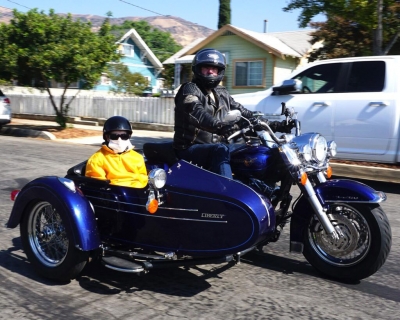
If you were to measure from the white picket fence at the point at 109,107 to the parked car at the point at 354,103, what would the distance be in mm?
11755

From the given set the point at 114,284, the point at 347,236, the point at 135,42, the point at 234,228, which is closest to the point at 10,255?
the point at 114,284

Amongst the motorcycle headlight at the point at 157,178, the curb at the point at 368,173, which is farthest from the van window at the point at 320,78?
the motorcycle headlight at the point at 157,178

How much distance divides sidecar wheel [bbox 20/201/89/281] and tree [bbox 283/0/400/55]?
31.8ft

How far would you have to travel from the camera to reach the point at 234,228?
12.9 ft

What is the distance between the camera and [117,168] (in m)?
4.47

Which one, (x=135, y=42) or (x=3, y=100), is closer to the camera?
(x=3, y=100)

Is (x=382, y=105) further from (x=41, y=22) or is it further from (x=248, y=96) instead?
(x=41, y=22)

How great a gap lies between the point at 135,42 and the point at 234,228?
43.0m

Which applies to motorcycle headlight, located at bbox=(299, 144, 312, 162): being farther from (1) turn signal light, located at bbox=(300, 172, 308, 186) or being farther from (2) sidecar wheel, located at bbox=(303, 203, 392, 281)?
(2) sidecar wheel, located at bbox=(303, 203, 392, 281)

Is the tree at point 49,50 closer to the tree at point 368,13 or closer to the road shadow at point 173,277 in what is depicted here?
the tree at point 368,13

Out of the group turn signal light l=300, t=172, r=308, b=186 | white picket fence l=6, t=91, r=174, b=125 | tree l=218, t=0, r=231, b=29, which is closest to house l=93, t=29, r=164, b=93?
tree l=218, t=0, r=231, b=29

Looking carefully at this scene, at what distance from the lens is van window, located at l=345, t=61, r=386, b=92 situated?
873 cm

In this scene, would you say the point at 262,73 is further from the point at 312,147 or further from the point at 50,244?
the point at 50,244

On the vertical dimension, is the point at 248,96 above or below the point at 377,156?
above
